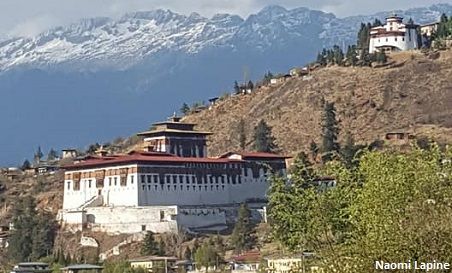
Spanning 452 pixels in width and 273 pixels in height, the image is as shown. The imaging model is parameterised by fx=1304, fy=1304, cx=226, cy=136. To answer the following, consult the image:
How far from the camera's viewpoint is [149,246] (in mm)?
90875

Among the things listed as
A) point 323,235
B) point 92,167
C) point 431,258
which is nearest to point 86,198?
point 92,167

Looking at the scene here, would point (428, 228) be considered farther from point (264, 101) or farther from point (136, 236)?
point (264, 101)

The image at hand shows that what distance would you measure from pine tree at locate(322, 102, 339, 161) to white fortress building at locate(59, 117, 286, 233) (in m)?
5.92

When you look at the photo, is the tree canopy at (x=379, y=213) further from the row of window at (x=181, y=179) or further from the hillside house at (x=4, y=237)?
the hillside house at (x=4, y=237)

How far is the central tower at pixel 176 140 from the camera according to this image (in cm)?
11356

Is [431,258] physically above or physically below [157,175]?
below

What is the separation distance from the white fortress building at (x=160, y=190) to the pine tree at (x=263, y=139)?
922 cm

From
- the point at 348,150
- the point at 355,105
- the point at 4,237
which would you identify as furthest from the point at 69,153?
the point at 348,150

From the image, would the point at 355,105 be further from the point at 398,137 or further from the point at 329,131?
the point at 398,137

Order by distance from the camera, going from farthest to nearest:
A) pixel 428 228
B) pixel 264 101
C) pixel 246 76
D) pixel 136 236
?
pixel 246 76
pixel 264 101
pixel 136 236
pixel 428 228

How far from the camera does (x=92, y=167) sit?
103 meters

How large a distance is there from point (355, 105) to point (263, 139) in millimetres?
11692

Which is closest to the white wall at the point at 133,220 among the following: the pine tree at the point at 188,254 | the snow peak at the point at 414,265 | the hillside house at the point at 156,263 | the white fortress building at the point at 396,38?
the pine tree at the point at 188,254

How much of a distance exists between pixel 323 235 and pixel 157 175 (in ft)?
196
